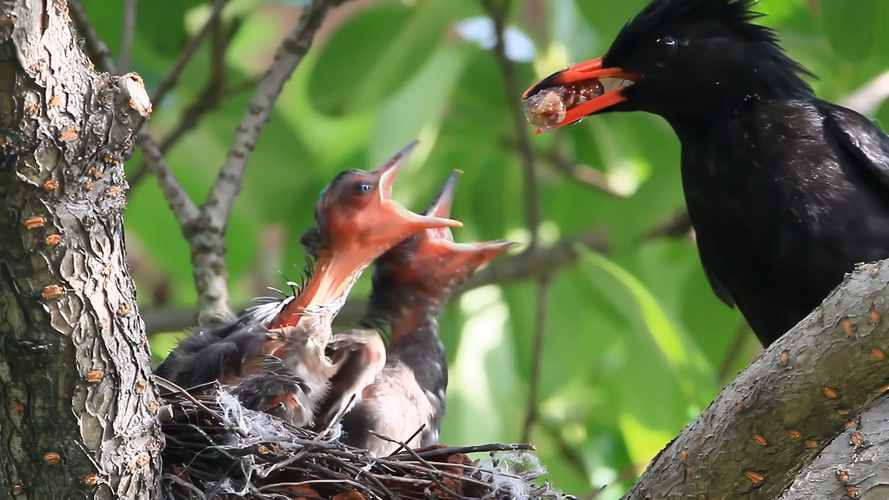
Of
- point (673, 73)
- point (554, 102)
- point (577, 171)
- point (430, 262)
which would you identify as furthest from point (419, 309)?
point (577, 171)

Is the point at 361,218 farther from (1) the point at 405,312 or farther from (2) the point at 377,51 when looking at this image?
(2) the point at 377,51

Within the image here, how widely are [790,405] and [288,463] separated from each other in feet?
4.10

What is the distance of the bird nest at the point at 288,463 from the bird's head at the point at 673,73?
1314 mm

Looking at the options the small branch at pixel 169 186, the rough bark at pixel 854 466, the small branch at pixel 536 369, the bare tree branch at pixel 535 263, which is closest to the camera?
the rough bark at pixel 854 466

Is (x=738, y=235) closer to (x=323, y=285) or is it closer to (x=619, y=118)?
(x=323, y=285)

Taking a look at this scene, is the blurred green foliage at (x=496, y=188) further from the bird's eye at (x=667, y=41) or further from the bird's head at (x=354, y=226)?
the bird's head at (x=354, y=226)

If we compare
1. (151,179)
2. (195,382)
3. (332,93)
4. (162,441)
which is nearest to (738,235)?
(195,382)

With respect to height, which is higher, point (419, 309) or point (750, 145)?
point (750, 145)

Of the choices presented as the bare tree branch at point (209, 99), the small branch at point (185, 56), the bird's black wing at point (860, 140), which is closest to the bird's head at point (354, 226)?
the small branch at point (185, 56)

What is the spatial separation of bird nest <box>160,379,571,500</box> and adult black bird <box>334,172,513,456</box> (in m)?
0.67

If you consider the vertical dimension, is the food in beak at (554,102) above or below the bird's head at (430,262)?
above

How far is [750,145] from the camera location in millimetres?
4270

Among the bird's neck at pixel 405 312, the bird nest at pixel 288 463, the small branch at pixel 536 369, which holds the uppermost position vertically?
the bird nest at pixel 288 463

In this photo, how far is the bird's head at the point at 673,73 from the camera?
448cm
